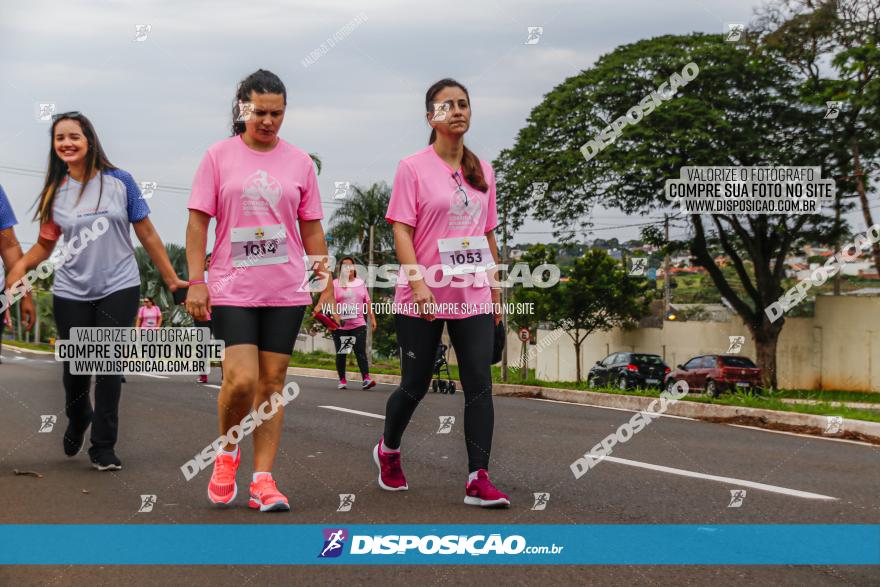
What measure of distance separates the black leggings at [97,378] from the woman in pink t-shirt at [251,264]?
1.37 metres

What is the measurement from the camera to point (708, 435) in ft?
28.6

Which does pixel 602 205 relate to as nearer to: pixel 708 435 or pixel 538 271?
pixel 538 271

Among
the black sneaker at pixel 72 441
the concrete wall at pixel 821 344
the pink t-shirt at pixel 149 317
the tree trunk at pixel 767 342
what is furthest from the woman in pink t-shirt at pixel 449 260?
the concrete wall at pixel 821 344

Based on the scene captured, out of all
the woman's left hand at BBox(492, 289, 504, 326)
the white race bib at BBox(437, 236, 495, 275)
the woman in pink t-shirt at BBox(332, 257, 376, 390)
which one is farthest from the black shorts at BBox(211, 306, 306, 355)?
the woman in pink t-shirt at BBox(332, 257, 376, 390)

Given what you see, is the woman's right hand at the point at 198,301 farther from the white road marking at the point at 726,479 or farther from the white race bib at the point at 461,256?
the white road marking at the point at 726,479

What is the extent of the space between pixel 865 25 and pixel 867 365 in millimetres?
9457

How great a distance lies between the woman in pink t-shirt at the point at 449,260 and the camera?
16.0 ft

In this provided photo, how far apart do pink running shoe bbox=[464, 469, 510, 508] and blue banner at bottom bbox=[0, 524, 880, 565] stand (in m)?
→ 0.40

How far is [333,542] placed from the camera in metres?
3.93

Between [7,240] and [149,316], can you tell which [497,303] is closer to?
[7,240]

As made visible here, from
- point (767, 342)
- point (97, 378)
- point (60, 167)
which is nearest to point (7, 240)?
point (60, 167)

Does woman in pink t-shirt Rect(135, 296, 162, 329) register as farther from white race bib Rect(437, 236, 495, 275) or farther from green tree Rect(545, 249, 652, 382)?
green tree Rect(545, 249, 652, 382)

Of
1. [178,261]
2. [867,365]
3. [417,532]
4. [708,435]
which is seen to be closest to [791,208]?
[867,365]

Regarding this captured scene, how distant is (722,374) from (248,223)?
24.1 meters
